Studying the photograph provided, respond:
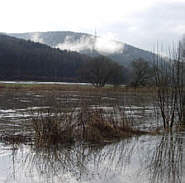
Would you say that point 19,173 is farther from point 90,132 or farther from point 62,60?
point 62,60

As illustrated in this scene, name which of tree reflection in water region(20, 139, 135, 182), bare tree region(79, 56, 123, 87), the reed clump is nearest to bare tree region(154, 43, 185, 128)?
the reed clump

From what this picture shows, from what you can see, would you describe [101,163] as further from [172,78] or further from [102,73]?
[102,73]

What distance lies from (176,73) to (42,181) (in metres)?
8.87

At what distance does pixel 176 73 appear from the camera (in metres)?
13.1

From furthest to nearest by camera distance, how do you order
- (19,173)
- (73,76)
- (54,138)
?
(73,76) → (54,138) → (19,173)

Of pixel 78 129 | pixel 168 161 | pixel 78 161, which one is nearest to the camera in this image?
pixel 78 161

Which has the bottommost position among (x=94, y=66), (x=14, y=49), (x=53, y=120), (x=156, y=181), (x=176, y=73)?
(x=156, y=181)

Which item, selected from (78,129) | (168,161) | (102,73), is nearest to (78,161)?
(168,161)

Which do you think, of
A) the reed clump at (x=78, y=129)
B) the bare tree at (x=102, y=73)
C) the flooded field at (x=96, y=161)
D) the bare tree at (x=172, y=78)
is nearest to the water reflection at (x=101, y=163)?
the flooded field at (x=96, y=161)

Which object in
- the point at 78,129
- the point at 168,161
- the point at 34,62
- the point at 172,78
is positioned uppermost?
the point at 34,62

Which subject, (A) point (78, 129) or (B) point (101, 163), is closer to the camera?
(B) point (101, 163)

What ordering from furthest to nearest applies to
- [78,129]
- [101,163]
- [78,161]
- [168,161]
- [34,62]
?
[34,62] < [78,129] < [168,161] < [78,161] < [101,163]

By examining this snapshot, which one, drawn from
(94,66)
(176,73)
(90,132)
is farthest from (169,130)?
(94,66)

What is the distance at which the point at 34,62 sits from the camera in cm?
13550
